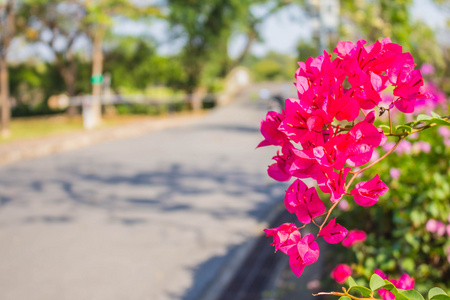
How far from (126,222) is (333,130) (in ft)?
16.5

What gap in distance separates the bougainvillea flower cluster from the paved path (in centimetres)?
310

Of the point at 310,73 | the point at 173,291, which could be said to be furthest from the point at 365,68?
the point at 173,291

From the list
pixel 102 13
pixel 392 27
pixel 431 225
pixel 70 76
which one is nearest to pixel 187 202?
pixel 392 27

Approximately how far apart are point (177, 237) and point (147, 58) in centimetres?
2419

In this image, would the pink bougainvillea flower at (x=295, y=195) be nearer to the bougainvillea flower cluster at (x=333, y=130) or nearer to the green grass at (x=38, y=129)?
the bougainvillea flower cluster at (x=333, y=130)

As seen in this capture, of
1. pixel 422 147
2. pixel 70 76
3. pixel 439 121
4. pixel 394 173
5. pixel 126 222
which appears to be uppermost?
pixel 70 76

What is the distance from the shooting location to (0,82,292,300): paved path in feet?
13.1

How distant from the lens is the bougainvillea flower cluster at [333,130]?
0.81 m

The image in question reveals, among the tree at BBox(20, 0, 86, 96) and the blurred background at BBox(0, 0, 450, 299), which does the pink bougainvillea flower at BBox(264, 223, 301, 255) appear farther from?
the tree at BBox(20, 0, 86, 96)

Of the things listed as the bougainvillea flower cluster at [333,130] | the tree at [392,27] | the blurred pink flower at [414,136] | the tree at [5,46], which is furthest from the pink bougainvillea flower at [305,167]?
the tree at [5,46]

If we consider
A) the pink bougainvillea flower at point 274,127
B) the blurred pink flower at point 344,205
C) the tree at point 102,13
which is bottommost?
the blurred pink flower at point 344,205

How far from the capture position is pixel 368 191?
84cm

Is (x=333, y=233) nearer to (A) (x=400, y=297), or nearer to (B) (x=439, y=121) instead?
(A) (x=400, y=297)

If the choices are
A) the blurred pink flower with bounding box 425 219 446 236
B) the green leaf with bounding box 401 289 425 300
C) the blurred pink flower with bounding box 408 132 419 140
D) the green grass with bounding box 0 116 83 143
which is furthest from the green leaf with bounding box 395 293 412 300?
the green grass with bounding box 0 116 83 143
